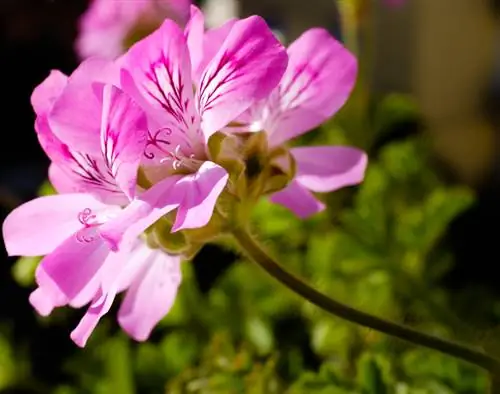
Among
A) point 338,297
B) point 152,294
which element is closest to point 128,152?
point 152,294

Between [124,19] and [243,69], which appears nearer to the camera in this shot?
[243,69]

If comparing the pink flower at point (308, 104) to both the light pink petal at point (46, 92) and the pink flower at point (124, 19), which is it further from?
the pink flower at point (124, 19)

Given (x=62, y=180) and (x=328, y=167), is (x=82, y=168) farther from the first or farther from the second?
(x=328, y=167)

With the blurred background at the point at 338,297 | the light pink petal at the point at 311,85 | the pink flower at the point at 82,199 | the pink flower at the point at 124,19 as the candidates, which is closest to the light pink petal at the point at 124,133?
the pink flower at the point at 82,199

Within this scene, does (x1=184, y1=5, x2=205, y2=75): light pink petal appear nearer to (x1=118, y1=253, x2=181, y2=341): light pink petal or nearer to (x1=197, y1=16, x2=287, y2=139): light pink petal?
(x1=197, y1=16, x2=287, y2=139): light pink petal

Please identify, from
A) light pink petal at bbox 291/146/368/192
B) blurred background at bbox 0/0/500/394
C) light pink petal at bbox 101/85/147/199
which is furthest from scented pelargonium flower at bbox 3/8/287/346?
blurred background at bbox 0/0/500/394

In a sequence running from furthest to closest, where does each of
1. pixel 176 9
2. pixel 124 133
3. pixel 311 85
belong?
1. pixel 176 9
2. pixel 311 85
3. pixel 124 133
